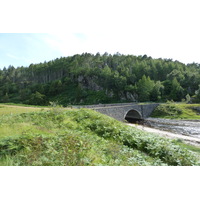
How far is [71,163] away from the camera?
5.75 metres

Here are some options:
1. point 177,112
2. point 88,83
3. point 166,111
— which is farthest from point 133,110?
point 88,83

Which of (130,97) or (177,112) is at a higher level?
(130,97)

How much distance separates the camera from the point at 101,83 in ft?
294

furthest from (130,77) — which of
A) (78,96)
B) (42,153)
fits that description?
(42,153)

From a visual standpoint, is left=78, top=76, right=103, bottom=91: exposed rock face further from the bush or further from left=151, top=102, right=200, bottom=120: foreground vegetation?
left=151, top=102, right=200, bottom=120: foreground vegetation

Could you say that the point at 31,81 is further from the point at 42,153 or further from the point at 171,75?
the point at 42,153

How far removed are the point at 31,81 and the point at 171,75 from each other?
98.3 m

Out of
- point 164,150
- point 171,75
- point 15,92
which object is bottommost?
point 164,150

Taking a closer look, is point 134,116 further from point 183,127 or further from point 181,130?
point 181,130

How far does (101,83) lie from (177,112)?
50.1m

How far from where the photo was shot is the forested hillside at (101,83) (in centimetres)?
7288

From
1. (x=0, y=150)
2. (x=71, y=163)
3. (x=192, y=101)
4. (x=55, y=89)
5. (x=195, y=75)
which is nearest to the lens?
(x=71, y=163)

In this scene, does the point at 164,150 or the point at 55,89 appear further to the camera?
the point at 55,89

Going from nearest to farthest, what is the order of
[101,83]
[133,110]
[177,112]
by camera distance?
[133,110] < [177,112] < [101,83]
